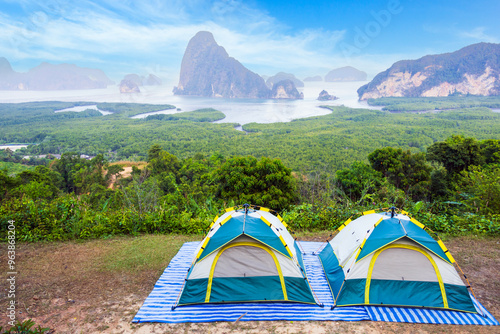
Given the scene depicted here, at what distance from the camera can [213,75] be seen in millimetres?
172750

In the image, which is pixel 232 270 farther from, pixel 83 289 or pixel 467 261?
pixel 467 261

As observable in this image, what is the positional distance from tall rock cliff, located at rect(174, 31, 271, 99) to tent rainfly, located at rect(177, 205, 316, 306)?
169 m

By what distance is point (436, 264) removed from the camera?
12.8 feet

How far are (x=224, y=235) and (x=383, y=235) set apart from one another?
2473 millimetres

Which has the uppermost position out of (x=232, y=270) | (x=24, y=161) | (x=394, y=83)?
(x=394, y=83)

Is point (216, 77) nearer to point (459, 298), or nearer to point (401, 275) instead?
point (401, 275)

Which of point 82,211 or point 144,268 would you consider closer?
point 144,268

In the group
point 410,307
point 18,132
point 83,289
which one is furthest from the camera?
point 18,132

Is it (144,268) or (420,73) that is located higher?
(420,73)

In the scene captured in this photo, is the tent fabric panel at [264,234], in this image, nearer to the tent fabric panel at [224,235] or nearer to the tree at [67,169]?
the tent fabric panel at [224,235]

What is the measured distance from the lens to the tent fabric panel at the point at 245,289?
12.7 feet

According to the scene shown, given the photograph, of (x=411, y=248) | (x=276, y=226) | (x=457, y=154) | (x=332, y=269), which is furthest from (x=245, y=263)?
(x=457, y=154)

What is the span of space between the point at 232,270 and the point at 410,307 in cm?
260

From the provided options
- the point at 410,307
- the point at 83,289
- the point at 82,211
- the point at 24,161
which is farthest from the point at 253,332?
the point at 24,161
